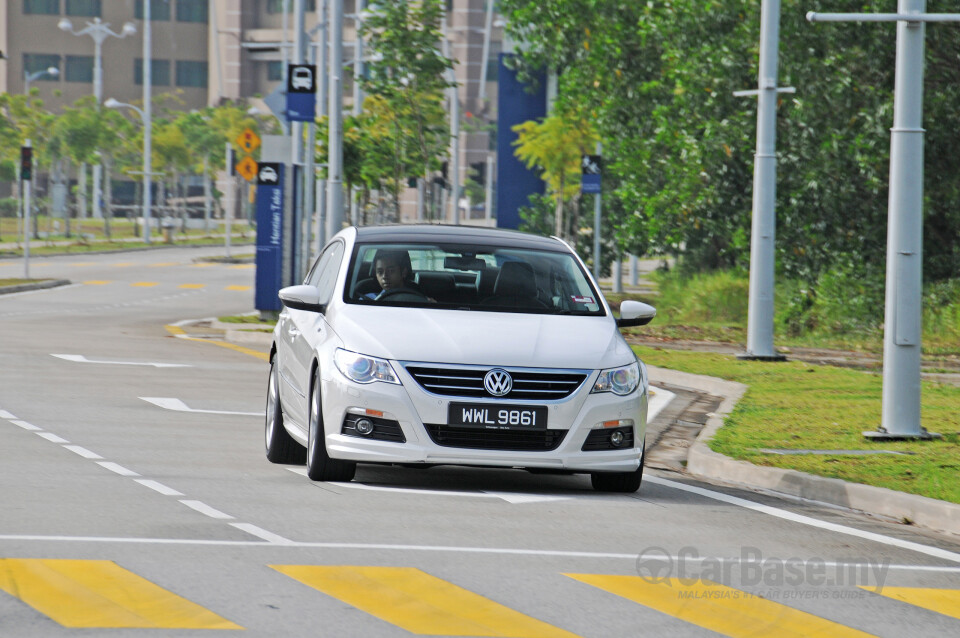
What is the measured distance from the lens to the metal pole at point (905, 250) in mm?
13016

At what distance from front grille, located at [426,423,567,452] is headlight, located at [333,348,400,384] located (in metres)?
0.37

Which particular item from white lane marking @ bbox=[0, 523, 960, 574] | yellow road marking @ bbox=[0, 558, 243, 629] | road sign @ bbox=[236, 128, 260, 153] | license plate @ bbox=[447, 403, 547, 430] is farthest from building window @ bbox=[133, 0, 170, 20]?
yellow road marking @ bbox=[0, 558, 243, 629]

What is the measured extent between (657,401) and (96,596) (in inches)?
425

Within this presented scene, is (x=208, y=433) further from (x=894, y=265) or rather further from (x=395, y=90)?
(x=395, y=90)

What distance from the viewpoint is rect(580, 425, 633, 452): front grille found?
9906 millimetres

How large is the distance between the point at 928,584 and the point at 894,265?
574 centimetres

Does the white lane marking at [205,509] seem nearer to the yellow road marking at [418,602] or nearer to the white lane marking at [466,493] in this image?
the white lane marking at [466,493]

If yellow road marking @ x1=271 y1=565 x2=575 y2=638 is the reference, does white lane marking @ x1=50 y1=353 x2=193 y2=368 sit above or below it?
below

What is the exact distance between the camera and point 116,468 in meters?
10.8

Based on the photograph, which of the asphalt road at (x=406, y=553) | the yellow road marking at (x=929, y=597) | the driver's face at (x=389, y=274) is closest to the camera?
the asphalt road at (x=406, y=553)

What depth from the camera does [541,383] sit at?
9.75 meters

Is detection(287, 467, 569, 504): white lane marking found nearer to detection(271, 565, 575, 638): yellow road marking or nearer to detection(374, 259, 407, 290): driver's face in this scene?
detection(374, 259, 407, 290): driver's face

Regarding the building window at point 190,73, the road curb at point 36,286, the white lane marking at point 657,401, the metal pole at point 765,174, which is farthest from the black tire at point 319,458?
the building window at point 190,73

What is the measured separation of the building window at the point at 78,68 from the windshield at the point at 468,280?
104 meters
